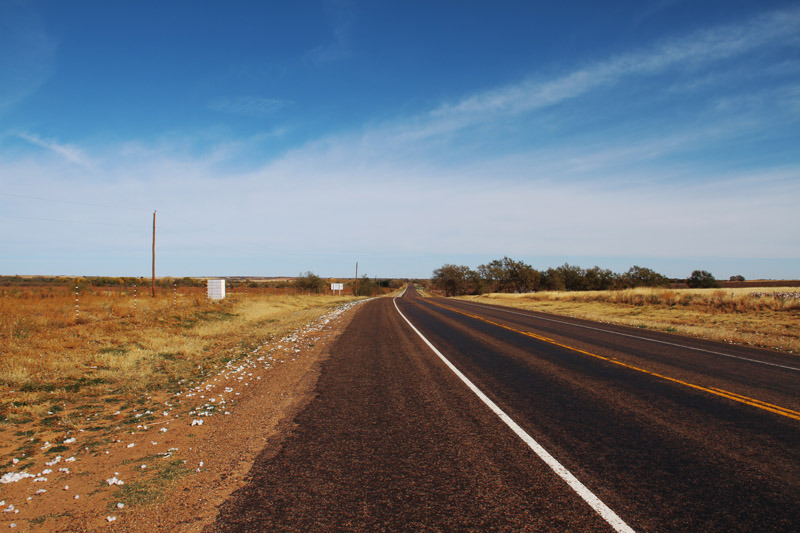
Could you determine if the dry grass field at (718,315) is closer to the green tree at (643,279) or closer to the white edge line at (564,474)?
the white edge line at (564,474)

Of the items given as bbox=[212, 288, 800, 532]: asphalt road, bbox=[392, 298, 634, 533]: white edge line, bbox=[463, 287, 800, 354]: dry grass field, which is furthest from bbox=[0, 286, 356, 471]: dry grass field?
bbox=[463, 287, 800, 354]: dry grass field

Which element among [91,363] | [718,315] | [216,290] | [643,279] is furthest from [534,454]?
[643,279]

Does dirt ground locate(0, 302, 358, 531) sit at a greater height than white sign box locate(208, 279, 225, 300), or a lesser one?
lesser

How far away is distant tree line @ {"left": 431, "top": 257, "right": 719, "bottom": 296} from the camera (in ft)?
283

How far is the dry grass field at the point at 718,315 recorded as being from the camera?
16.8m

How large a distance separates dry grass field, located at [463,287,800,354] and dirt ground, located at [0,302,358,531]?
54.5 ft

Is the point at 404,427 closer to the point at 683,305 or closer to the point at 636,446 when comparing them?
the point at 636,446

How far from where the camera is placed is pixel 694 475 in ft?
13.2

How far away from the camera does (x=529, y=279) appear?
308 ft

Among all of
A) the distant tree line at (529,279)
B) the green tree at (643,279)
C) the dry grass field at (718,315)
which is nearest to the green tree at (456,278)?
the distant tree line at (529,279)

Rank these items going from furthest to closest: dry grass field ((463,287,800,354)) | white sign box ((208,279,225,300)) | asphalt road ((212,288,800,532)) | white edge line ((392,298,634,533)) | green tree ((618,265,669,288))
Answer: green tree ((618,265,669,288)) < white sign box ((208,279,225,300)) < dry grass field ((463,287,800,354)) < asphalt road ((212,288,800,532)) < white edge line ((392,298,634,533))

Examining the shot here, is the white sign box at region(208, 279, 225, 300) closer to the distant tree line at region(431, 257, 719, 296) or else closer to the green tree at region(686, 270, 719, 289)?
the distant tree line at region(431, 257, 719, 296)

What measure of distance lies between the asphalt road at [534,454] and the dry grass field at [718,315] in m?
9.37

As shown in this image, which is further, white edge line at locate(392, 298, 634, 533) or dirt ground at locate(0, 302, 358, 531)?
dirt ground at locate(0, 302, 358, 531)
